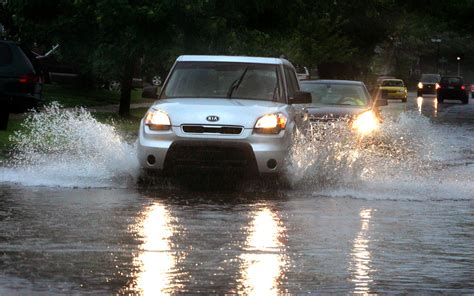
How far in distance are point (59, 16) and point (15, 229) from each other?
23170 millimetres

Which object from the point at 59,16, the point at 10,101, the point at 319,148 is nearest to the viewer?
the point at 319,148

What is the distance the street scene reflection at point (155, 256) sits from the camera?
807 cm

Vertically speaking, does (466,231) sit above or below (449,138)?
above

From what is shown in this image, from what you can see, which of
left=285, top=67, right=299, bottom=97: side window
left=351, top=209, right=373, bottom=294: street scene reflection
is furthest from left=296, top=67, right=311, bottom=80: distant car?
left=351, top=209, right=373, bottom=294: street scene reflection

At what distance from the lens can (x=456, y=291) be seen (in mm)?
8195

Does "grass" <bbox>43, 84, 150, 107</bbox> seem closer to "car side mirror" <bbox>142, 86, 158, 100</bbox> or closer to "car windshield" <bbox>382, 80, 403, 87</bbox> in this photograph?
"car side mirror" <bbox>142, 86, 158, 100</bbox>

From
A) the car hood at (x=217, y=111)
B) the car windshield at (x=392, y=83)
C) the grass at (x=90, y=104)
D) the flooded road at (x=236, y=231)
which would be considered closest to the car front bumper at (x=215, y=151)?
the car hood at (x=217, y=111)

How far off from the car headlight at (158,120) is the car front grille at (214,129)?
277 millimetres

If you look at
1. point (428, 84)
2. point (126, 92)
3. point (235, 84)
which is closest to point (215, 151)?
point (235, 84)

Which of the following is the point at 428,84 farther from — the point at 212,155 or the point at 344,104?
the point at 212,155

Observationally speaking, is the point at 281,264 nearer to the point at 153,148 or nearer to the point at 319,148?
the point at 153,148

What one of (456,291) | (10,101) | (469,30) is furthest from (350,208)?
(469,30)

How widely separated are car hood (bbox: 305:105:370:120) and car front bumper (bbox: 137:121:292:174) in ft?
22.9

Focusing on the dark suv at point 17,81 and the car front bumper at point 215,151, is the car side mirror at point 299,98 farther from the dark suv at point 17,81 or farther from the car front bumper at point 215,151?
the dark suv at point 17,81
